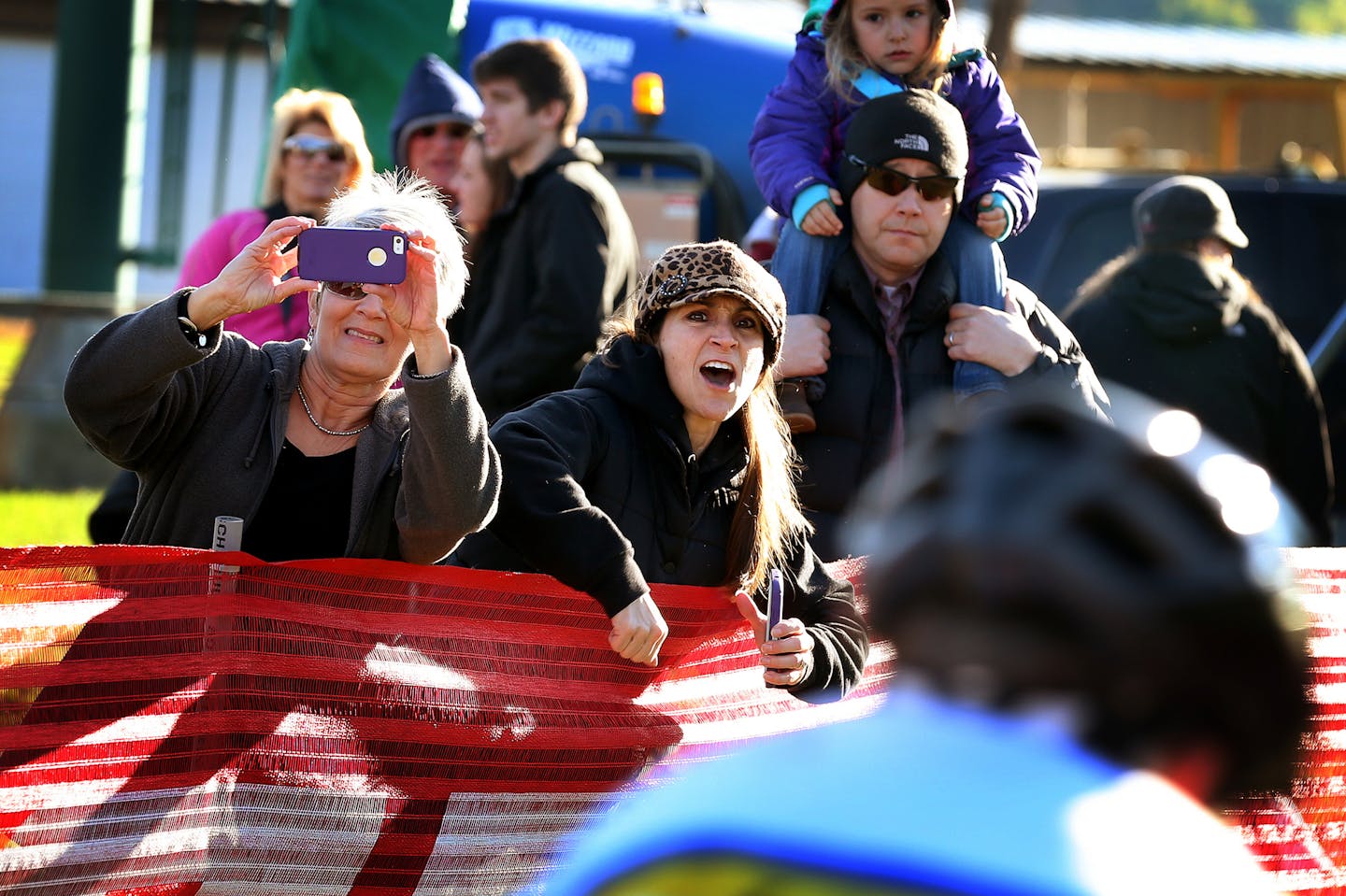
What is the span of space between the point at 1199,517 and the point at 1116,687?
0.43 ft

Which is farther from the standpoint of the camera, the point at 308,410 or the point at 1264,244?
the point at 1264,244

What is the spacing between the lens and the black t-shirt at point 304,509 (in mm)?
3871

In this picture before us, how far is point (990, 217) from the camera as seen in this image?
5.01 meters

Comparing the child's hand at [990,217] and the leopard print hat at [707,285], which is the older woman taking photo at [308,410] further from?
the child's hand at [990,217]

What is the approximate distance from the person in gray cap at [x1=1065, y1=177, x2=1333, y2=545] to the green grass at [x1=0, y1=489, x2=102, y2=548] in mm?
5019

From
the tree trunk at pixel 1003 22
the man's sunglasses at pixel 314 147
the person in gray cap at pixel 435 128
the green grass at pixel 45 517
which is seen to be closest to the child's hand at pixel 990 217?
the man's sunglasses at pixel 314 147

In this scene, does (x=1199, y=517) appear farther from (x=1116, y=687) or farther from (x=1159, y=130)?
(x=1159, y=130)

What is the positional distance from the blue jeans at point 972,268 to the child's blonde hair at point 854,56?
42cm

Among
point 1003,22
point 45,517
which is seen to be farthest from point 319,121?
point 1003,22

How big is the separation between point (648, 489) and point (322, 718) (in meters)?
0.90

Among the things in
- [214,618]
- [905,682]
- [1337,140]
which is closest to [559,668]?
[214,618]

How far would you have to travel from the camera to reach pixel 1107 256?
25.0ft

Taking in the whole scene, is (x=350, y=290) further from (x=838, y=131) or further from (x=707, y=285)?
(x=838, y=131)

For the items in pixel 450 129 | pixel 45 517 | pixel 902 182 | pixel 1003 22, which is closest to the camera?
pixel 902 182
